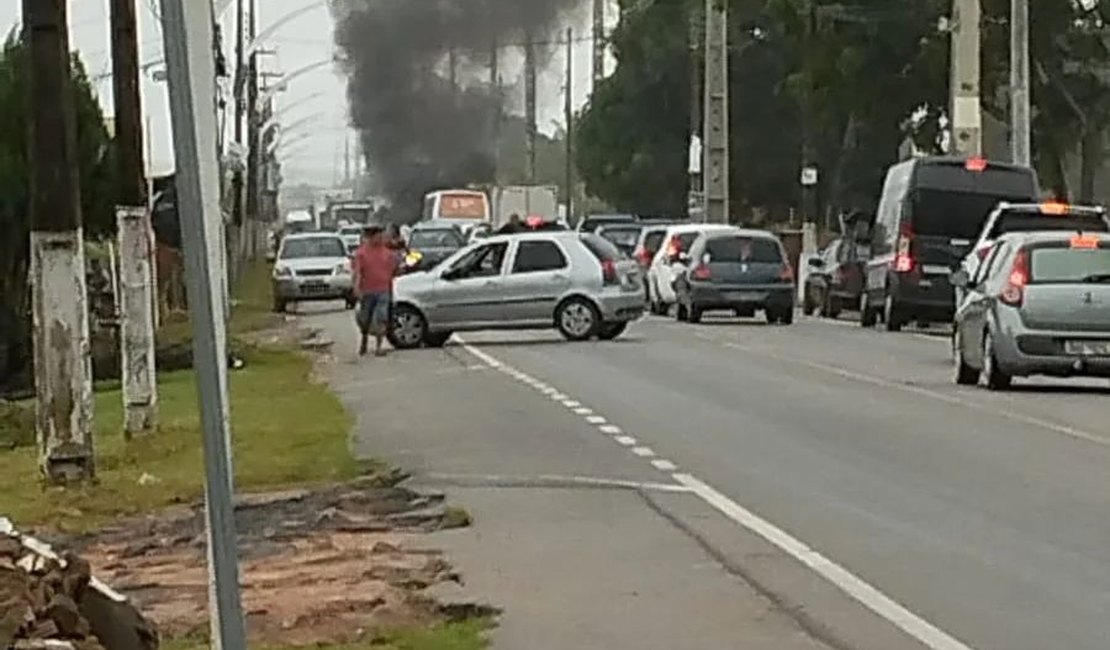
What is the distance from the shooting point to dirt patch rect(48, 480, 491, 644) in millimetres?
12180

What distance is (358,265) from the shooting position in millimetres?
35781

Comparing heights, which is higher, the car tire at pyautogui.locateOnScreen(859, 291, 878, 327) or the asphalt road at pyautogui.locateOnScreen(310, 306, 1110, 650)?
the asphalt road at pyautogui.locateOnScreen(310, 306, 1110, 650)

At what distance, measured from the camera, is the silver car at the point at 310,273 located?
192 feet

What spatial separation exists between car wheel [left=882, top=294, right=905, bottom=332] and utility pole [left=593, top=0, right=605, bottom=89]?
2175 cm

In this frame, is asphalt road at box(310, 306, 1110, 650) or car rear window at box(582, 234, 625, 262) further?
car rear window at box(582, 234, 625, 262)

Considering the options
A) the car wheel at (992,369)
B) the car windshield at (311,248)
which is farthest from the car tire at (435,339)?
the car windshield at (311,248)

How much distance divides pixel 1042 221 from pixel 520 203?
155 ft

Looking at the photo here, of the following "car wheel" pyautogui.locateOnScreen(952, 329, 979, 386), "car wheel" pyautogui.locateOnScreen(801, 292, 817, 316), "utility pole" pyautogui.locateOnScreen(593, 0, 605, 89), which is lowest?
"car wheel" pyautogui.locateOnScreen(801, 292, 817, 316)

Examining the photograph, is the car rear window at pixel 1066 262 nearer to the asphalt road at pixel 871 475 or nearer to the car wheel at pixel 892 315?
the asphalt road at pixel 871 475

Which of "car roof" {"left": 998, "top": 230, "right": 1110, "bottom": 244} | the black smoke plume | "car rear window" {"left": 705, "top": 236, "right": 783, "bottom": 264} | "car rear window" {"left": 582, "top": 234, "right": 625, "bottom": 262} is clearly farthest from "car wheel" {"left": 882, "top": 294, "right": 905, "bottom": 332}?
"car roof" {"left": 998, "top": 230, "right": 1110, "bottom": 244}

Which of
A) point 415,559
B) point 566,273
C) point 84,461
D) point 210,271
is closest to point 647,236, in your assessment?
point 566,273

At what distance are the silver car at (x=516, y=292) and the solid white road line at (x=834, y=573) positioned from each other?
20081 millimetres

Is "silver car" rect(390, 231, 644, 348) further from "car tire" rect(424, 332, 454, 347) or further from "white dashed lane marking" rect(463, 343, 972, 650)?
"white dashed lane marking" rect(463, 343, 972, 650)

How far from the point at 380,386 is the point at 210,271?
23.0 m
